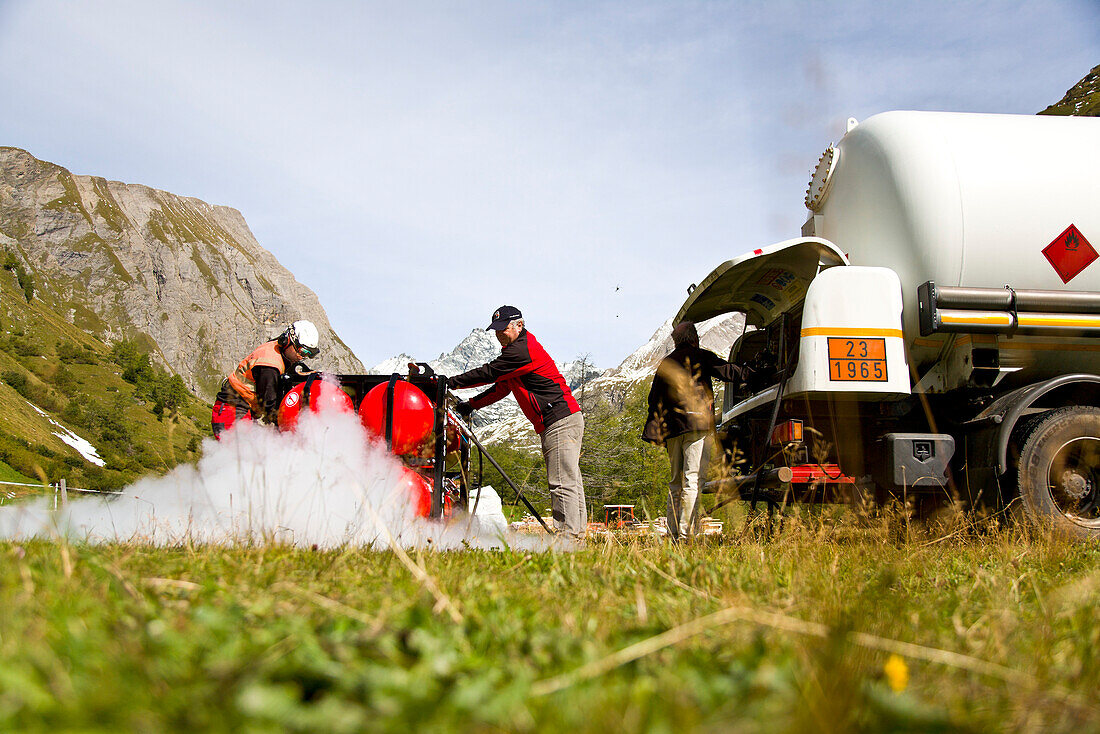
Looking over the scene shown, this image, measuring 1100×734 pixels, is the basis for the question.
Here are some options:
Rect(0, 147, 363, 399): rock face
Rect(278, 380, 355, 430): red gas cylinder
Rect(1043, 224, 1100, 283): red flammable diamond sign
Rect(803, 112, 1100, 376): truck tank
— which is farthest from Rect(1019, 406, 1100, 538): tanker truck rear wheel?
Rect(0, 147, 363, 399): rock face

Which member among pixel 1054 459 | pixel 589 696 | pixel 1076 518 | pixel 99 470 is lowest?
pixel 99 470

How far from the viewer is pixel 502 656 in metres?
1.56

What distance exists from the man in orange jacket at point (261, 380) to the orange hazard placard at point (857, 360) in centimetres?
487

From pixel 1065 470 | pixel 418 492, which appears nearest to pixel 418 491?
pixel 418 492

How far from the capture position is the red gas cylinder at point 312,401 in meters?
6.85

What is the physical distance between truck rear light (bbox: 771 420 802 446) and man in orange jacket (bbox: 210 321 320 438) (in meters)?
4.58

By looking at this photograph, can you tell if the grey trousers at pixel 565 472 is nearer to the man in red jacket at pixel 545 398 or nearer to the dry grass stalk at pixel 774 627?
the man in red jacket at pixel 545 398

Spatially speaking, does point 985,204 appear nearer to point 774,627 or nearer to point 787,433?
point 787,433

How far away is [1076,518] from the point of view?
240 inches

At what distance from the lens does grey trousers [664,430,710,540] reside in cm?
730

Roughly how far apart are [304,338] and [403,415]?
1.44 m

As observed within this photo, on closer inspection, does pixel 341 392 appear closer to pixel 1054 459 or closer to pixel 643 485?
pixel 1054 459

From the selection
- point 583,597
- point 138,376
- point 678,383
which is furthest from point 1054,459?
point 138,376

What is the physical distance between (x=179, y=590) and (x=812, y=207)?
750 centimetres
